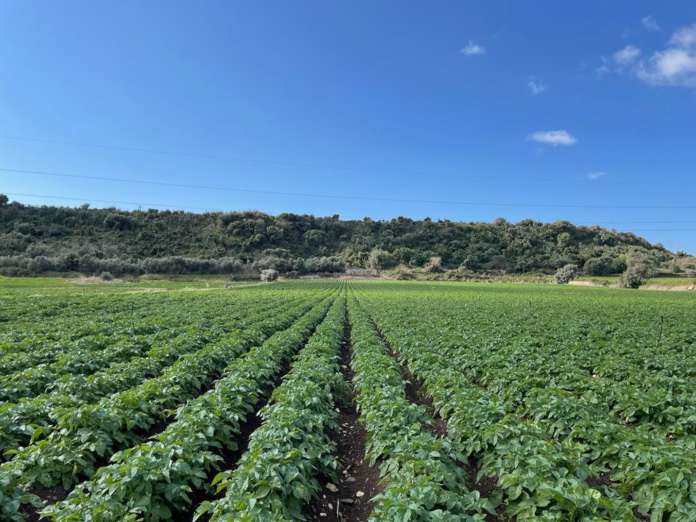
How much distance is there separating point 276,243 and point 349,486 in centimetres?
12707

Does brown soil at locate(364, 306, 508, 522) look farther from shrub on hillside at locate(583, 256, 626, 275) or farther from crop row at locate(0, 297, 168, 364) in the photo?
shrub on hillside at locate(583, 256, 626, 275)

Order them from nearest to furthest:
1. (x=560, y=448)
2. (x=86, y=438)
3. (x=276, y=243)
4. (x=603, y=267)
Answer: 1. (x=560, y=448)
2. (x=86, y=438)
3. (x=603, y=267)
4. (x=276, y=243)

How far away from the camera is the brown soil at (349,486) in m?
5.77

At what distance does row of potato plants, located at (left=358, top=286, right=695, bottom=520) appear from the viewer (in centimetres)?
436

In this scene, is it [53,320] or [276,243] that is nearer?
[53,320]

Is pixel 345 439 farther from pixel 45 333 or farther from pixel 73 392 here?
pixel 45 333

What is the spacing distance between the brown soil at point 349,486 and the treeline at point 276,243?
89.6 metres

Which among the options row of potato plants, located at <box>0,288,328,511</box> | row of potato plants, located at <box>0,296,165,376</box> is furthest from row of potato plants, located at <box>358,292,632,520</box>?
row of potato plants, located at <box>0,296,165,376</box>

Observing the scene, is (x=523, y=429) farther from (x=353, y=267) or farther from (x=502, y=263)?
(x=502, y=263)

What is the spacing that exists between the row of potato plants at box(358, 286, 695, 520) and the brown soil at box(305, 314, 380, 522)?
180 centimetres

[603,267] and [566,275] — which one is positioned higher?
[603,267]

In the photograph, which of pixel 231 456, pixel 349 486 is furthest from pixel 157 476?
pixel 349 486

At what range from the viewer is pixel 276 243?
5153 inches

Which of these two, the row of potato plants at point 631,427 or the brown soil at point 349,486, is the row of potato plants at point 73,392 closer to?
the brown soil at point 349,486
